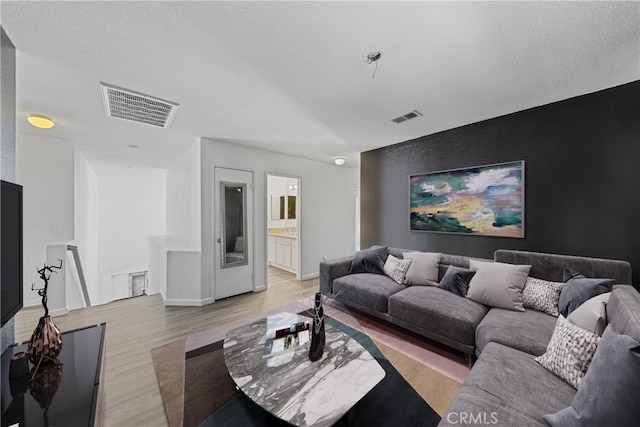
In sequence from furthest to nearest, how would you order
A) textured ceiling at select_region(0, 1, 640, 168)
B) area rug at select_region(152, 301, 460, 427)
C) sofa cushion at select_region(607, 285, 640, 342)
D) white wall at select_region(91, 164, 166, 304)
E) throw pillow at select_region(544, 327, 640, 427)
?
white wall at select_region(91, 164, 166, 304), area rug at select_region(152, 301, 460, 427), textured ceiling at select_region(0, 1, 640, 168), sofa cushion at select_region(607, 285, 640, 342), throw pillow at select_region(544, 327, 640, 427)

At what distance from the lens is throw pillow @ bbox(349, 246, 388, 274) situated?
11.6ft

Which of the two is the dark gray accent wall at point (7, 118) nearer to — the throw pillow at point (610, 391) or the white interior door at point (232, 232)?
the white interior door at point (232, 232)

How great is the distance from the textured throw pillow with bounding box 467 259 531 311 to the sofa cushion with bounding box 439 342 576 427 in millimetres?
830

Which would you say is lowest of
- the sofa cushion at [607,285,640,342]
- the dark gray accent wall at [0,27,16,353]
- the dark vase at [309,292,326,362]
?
the dark vase at [309,292,326,362]

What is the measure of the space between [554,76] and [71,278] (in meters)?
6.28

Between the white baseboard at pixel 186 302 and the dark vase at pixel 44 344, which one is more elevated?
the dark vase at pixel 44 344

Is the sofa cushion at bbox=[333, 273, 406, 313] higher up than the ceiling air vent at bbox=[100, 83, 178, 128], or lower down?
lower down

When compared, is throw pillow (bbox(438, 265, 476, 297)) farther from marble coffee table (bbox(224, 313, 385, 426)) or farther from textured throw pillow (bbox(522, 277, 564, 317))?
marble coffee table (bbox(224, 313, 385, 426))

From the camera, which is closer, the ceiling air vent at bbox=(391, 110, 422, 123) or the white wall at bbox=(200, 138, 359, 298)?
the ceiling air vent at bbox=(391, 110, 422, 123)

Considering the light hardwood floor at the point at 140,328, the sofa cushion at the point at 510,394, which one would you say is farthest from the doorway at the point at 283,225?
the sofa cushion at the point at 510,394

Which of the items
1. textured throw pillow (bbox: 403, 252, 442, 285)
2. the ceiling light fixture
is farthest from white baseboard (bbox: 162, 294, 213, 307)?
textured throw pillow (bbox: 403, 252, 442, 285)

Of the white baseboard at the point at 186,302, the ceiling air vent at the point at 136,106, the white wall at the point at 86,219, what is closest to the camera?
the ceiling air vent at the point at 136,106

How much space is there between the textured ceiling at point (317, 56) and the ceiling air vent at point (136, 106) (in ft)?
0.27

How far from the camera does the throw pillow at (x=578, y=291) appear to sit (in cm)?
182
